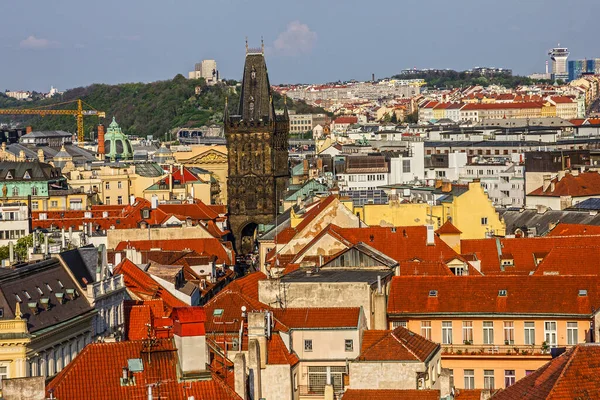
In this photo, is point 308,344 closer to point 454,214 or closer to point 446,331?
point 446,331

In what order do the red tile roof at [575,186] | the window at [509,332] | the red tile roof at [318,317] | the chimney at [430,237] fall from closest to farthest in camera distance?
1. the red tile roof at [318,317]
2. the window at [509,332]
3. the chimney at [430,237]
4. the red tile roof at [575,186]

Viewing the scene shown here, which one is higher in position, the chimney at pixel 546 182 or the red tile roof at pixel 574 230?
the chimney at pixel 546 182

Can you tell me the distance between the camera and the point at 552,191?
128000mm

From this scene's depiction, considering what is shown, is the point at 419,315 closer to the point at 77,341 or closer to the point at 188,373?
the point at 77,341

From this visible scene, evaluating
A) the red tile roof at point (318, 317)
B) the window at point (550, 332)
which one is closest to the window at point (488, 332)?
the window at point (550, 332)

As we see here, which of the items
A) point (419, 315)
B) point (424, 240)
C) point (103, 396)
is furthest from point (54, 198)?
point (103, 396)

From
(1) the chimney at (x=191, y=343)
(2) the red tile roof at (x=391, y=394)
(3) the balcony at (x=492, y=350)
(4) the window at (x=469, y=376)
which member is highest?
(1) the chimney at (x=191, y=343)

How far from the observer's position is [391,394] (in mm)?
50219

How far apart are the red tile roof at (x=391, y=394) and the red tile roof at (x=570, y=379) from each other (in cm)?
979

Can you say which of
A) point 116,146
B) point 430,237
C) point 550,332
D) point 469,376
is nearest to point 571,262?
point 430,237

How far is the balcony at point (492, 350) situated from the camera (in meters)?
64.2

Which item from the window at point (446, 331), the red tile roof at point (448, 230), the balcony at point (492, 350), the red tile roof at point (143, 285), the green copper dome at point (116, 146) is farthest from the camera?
the green copper dome at point (116, 146)

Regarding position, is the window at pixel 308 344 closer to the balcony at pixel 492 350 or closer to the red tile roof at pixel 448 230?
the balcony at pixel 492 350

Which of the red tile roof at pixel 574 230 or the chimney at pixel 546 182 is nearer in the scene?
the red tile roof at pixel 574 230
